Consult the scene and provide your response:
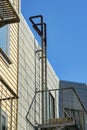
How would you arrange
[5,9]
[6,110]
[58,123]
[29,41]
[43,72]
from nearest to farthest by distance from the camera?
[5,9] < [6,110] < [58,123] < [29,41] < [43,72]

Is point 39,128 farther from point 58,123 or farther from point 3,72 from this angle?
point 3,72

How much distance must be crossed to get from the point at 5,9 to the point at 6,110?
305 cm

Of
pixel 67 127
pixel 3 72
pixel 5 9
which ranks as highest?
pixel 5 9

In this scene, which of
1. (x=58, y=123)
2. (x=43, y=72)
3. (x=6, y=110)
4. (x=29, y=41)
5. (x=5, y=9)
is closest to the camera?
(x=5, y=9)

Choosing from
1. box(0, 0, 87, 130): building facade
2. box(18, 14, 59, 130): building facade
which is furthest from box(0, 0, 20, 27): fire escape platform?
box(18, 14, 59, 130): building facade

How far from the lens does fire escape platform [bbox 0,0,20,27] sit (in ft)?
39.4

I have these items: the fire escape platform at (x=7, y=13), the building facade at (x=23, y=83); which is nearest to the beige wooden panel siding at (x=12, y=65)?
the building facade at (x=23, y=83)

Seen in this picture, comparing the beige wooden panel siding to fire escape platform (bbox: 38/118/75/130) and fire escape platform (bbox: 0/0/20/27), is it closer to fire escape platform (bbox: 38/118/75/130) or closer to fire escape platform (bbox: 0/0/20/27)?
fire escape platform (bbox: 38/118/75/130)

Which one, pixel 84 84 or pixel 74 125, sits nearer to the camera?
pixel 74 125

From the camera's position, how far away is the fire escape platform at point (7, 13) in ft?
39.4

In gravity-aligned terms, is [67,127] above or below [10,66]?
below

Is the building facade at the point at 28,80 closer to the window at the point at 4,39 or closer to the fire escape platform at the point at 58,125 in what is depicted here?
the fire escape platform at the point at 58,125

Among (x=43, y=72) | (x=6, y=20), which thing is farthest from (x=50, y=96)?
(x=6, y=20)

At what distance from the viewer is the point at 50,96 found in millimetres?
20234
